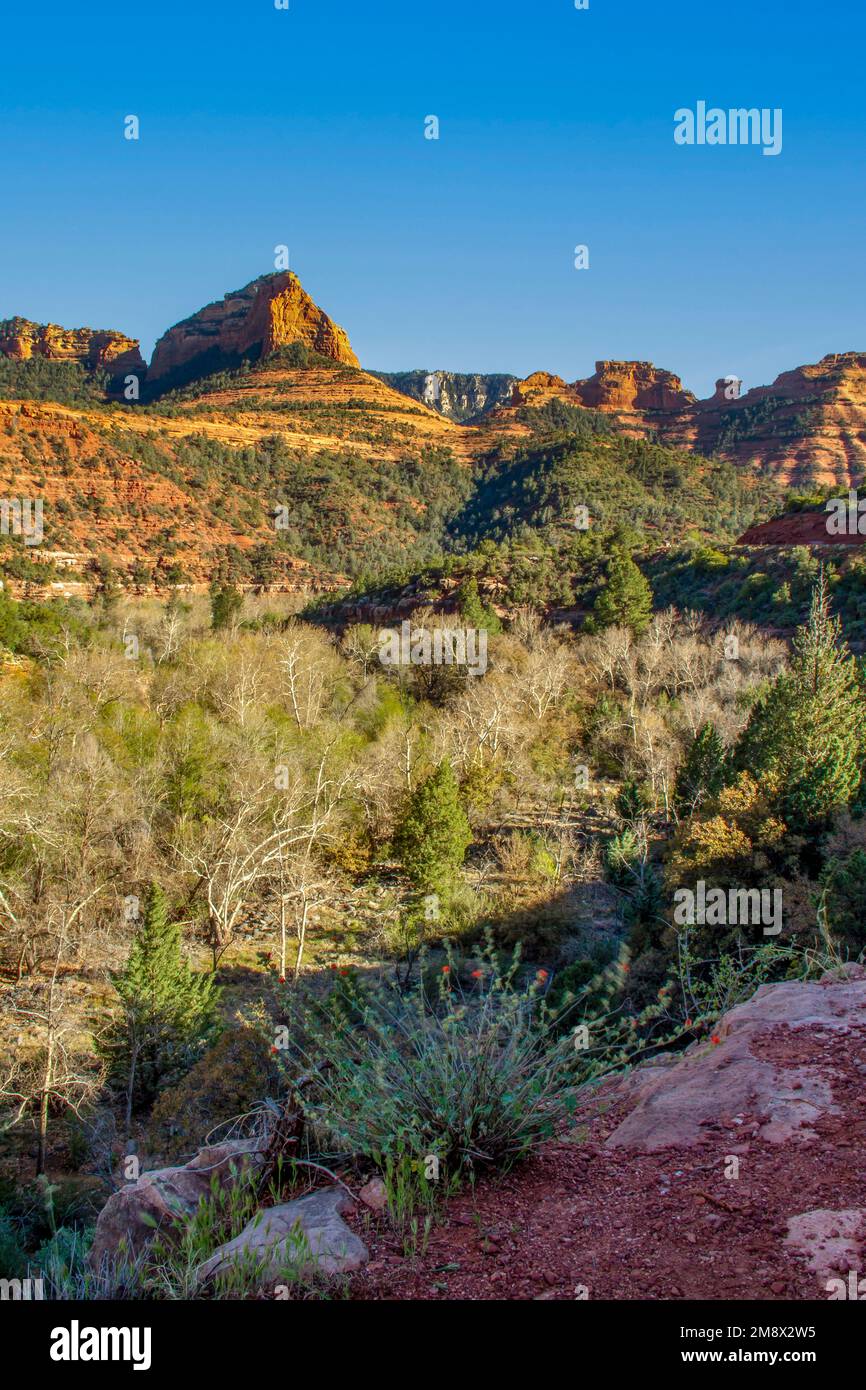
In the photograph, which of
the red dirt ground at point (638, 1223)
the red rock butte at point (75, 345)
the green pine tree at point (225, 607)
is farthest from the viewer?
the red rock butte at point (75, 345)

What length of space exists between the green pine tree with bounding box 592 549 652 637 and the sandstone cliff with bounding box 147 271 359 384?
89967 mm

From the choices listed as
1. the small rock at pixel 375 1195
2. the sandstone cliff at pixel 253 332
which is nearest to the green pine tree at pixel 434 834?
the small rock at pixel 375 1195

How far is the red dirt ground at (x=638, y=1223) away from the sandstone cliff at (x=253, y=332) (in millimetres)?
126431

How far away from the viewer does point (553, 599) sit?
48.4 m

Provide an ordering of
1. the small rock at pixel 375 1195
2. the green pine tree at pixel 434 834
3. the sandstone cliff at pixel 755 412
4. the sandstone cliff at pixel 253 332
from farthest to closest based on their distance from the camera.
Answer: the sandstone cliff at pixel 253 332, the sandstone cliff at pixel 755 412, the green pine tree at pixel 434 834, the small rock at pixel 375 1195

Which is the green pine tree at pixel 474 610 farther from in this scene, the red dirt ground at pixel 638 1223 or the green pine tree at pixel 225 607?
the red dirt ground at pixel 638 1223

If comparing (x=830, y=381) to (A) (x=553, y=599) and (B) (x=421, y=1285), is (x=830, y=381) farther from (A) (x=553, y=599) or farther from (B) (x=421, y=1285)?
(B) (x=421, y=1285)

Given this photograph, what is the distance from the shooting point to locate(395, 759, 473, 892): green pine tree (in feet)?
76.8

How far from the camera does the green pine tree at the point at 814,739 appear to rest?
17.0 m

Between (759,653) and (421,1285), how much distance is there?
34556 millimetres

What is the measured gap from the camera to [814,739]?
17.7m

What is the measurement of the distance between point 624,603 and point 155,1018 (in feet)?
111

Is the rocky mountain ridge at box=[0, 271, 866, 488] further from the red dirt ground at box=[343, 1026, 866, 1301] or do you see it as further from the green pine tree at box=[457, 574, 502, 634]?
the red dirt ground at box=[343, 1026, 866, 1301]

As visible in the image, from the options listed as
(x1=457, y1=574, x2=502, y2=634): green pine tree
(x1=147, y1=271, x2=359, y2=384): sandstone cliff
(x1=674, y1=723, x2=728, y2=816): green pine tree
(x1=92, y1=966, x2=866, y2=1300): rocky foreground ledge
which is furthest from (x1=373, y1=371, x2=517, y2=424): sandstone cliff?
(x1=92, y1=966, x2=866, y2=1300): rocky foreground ledge
